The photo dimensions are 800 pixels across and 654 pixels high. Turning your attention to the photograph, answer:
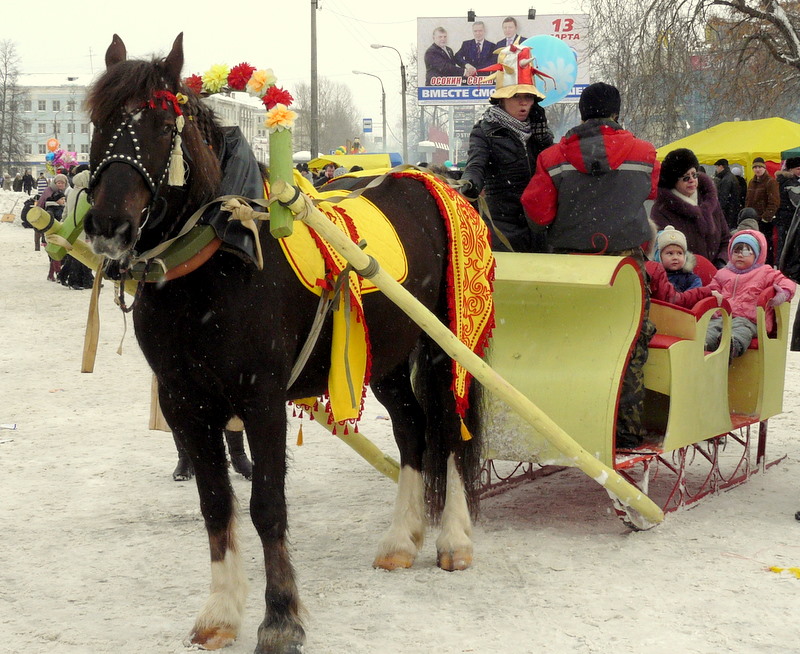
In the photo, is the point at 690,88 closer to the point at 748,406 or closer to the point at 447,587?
the point at 748,406

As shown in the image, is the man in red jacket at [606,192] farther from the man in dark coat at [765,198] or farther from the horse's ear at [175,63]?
the man in dark coat at [765,198]

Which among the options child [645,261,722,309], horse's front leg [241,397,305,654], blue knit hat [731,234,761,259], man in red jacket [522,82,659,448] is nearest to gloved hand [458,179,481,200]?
man in red jacket [522,82,659,448]

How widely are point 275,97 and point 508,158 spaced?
2.30 metres

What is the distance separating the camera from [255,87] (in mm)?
3422

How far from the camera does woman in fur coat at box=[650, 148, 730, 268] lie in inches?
271

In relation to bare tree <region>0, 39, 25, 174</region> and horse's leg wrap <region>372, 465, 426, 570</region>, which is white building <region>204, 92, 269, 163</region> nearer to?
horse's leg wrap <region>372, 465, 426, 570</region>

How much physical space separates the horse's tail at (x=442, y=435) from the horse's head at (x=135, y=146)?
1.79 m

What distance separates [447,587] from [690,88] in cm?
1688

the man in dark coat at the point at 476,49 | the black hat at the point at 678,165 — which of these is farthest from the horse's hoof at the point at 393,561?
the man in dark coat at the point at 476,49

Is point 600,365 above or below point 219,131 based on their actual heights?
below

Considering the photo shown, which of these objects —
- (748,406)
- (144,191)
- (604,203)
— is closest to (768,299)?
(748,406)

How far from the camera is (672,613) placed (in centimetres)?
383

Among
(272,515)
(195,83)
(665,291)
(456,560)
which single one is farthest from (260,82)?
(665,291)

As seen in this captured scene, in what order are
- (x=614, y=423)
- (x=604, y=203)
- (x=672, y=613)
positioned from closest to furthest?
(x=672, y=613)
(x=614, y=423)
(x=604, y=203)
